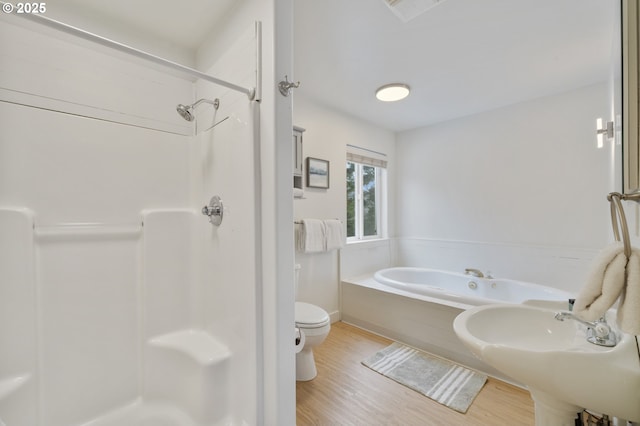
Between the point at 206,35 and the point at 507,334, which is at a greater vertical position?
the point at 206,35

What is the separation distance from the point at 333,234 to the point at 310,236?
0.30 metres

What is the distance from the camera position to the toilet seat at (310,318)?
1.80m

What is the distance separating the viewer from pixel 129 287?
1.49 meters

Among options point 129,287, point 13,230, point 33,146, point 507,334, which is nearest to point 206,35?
point 33,146

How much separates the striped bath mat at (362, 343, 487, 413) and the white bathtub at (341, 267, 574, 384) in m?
0.12

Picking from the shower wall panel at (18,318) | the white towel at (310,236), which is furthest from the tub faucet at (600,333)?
the shower wall panel at (18,318)

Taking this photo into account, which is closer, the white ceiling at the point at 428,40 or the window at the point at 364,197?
the white ceiling at the point at 428,40

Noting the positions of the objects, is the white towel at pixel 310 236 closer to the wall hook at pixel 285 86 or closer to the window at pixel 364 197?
the window at pixel 364 197

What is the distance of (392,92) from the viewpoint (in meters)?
2.43

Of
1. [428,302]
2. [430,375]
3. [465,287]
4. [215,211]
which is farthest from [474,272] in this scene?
[215,211]

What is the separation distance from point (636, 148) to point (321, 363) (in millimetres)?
2149

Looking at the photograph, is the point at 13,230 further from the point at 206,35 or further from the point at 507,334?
the point at 507,334

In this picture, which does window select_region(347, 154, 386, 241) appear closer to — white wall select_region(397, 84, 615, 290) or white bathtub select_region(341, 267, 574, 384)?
white wall select_region(397, 84, 615, 290)

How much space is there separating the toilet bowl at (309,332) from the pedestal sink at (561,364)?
102 centimetres
